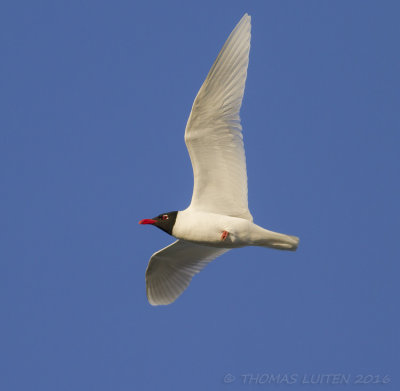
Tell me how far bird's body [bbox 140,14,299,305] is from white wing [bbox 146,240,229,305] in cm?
140

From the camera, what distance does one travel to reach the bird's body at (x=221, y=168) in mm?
13883

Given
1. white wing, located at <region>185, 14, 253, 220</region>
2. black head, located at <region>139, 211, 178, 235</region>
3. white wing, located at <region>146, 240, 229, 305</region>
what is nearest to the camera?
white wing, located at <region>185, 14, 253, 220</region>

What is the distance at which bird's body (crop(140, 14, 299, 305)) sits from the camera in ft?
45.5

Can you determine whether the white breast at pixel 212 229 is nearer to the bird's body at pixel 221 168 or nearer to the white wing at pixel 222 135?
the bird's body at pixel 221 168

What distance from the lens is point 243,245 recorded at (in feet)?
46.1

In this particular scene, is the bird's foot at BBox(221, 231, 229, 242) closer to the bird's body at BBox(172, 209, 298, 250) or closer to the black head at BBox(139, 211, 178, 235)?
the bird's body at BBox(172, 209, 298, 250)

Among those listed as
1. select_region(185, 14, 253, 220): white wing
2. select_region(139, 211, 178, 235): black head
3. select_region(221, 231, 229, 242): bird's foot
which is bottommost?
select_region(221, 231, 229, 242): bird's foot

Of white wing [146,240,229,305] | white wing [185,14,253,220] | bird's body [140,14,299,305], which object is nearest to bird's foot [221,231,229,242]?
bird's body [140,14,299,305]

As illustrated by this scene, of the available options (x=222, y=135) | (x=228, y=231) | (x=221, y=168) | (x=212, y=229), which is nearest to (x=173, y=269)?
(x=212, y=229)

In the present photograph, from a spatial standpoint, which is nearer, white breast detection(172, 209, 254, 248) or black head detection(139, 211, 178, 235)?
white breast detection(172, 209, 254, 248)

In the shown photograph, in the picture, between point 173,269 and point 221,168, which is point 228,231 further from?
point 173,269

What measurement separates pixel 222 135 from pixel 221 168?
0.53 meters

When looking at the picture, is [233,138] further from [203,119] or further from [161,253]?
[161,253]

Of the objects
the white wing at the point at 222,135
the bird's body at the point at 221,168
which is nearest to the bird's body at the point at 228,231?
the bird's body at the point at 221,168
